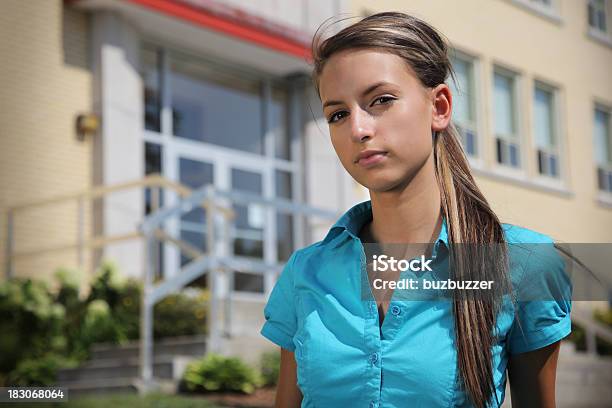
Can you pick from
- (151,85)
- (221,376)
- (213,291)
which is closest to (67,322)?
(213,291)

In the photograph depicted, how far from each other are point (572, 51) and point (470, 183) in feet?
5.11

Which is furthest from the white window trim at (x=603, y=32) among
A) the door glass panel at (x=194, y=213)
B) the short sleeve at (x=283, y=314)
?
the door glass panel at (x=194, y=213)

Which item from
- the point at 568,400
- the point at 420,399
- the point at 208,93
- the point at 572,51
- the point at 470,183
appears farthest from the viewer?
the point at 208,93

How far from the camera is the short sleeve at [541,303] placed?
1.03 m

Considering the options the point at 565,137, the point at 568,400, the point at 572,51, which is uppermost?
the point at 572,51

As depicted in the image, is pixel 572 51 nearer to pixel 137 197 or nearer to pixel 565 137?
pixel 565 137

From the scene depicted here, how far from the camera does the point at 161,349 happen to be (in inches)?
196

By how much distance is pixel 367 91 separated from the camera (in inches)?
41.5

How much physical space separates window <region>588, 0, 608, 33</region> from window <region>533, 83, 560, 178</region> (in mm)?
184

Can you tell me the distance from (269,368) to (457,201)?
362 centimetres

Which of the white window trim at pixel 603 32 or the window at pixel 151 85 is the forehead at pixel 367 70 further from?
the window at pixel 151 85

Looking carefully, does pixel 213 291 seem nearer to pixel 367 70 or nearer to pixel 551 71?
pixel 551 71

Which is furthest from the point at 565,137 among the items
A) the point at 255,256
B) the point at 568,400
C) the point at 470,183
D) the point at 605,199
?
the point at 255,256

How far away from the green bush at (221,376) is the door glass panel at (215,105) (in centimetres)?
350
